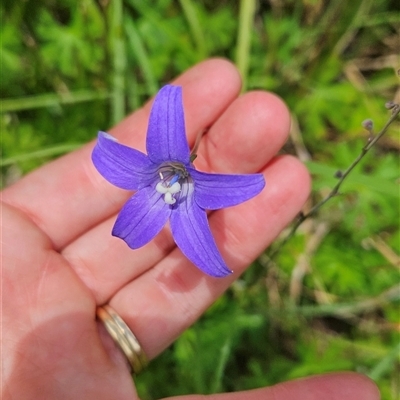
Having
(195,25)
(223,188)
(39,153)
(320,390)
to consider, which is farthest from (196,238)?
(195,25)

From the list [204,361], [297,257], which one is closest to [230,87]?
[297,257]

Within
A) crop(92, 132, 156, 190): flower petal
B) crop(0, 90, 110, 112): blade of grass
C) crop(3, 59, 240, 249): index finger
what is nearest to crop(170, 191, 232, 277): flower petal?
crop(92, 132, 156, 190): flower petal

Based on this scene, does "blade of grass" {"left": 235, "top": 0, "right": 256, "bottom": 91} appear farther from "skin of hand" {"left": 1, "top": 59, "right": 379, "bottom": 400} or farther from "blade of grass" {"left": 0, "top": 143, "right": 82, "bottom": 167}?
"blade of grass" {"left": 0, "top": 143, "right": 82, "bottom": 167}

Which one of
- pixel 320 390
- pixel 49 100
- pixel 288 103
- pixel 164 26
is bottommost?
pixel 320 390

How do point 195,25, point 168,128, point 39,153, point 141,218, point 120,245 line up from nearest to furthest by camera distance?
point 168,128 → point 141,218 → point 120,245 → point 39,153 → point 195,25

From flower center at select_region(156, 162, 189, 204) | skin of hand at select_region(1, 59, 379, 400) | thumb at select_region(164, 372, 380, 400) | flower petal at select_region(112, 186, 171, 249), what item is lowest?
thumb at select_region(164, 372, 380, 400)

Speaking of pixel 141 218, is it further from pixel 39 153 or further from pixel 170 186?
pixel 39 153

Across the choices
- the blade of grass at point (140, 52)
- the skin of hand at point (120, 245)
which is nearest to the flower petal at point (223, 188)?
the skin of hand at point (120, 245)
